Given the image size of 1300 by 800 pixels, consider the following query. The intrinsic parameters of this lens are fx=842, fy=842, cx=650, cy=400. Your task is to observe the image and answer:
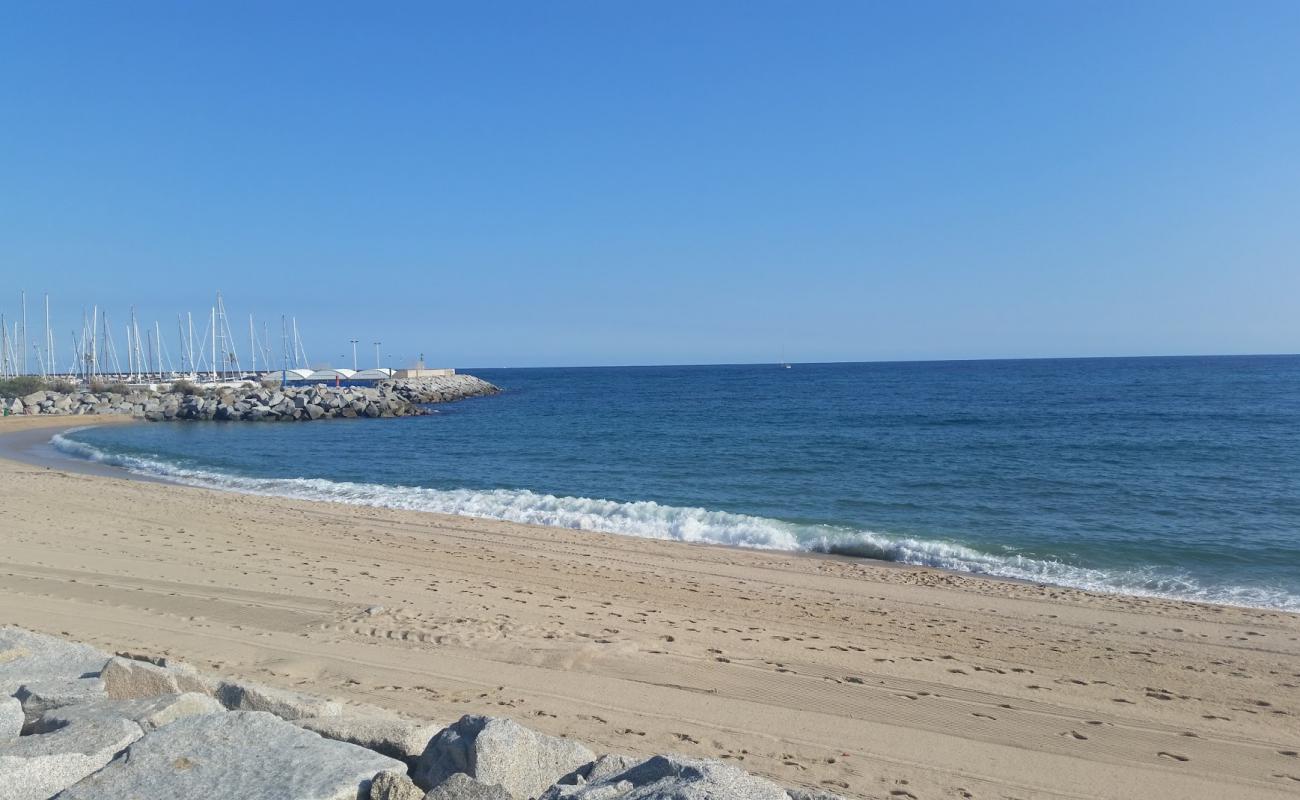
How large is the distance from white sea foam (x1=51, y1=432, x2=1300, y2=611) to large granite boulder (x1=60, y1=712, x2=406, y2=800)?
1161cm

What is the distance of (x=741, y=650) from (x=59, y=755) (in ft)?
18.5

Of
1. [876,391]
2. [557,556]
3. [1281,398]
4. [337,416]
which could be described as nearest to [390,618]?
[557,556]

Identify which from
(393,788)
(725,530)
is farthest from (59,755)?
(725,530)

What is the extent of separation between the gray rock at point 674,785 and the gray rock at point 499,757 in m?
0.35

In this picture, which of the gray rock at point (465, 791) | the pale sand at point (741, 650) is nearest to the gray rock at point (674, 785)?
the gray rock at point (465, 791)

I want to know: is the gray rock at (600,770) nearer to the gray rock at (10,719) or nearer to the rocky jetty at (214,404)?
the gray rock at (10,719)

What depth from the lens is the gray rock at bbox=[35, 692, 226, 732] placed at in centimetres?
433

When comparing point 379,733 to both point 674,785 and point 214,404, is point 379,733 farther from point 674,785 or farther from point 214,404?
point 214,404

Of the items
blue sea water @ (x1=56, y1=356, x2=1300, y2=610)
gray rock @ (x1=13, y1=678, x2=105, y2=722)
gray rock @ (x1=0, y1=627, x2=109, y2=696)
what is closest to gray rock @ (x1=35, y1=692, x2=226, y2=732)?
gray rock @ (x1=13, y1=678, x2=105, y2=722)

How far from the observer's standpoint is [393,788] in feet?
12.0

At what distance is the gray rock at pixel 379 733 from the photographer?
14.0 ft

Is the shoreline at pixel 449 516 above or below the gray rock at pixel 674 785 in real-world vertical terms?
below

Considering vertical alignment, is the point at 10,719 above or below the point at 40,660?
above

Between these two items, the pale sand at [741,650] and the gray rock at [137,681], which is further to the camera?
the pale sand at [741,650]
